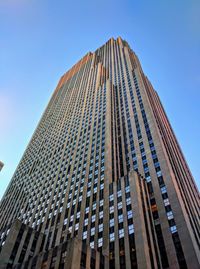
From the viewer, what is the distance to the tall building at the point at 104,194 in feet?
159

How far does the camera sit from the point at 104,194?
67.1 m

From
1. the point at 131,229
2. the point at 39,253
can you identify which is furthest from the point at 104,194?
the point at 39,253

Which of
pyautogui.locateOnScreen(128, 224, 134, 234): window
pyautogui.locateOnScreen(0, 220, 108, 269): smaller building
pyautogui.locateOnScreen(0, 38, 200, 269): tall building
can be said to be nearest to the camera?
pyautogui.locateOnScreen(0, 220, 108, 269): smaller building

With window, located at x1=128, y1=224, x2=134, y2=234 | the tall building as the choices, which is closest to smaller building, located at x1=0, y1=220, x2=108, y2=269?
the tall building

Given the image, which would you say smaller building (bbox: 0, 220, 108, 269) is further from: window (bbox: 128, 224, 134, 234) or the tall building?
window (bbox: 128, 224, 134, 234)

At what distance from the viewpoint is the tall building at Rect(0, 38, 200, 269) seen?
48.5m

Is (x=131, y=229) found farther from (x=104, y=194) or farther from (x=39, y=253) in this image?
(x=39, y=253)

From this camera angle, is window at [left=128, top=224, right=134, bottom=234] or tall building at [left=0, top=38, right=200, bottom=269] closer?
tall building at [left=0, top=38, right=200, bottom=269]

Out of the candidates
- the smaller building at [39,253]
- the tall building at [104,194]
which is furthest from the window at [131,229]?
the smaller building at [39,253]

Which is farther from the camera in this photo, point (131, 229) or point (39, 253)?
point (131, 229)

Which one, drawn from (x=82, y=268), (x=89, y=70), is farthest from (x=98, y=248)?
(x=89, y=70)

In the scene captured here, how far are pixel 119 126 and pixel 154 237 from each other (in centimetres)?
5300

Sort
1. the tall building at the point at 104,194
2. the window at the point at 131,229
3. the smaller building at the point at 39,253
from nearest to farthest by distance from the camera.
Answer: the smaller building at the point at 39,253
the tall building at the point at 104,194
the window at the point at 131,229

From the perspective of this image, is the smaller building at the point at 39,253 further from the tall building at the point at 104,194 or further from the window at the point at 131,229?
the window at the point at 131,229
